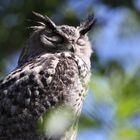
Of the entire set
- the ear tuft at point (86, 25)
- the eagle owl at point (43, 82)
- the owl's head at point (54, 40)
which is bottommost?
the eagle owl at point (43, 82)

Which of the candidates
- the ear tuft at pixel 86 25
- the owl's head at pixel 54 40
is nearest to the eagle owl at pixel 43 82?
the owl's head at pixel 54 40

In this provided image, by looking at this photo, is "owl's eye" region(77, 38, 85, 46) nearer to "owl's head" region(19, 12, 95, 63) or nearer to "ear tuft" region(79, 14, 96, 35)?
"owl's head" region(19, 12, 95, 63)

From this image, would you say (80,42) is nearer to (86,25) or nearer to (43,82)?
(86,25)

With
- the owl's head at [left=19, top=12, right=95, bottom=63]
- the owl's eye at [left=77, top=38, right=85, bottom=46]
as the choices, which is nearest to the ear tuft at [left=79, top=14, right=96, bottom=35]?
the owl's head at [left=19, top=12, right=95, bottom=63]

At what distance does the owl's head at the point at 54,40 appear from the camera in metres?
5.23

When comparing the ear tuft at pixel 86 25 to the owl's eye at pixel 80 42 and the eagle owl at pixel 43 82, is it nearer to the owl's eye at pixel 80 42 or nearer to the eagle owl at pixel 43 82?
the owl's eye at pixel 80 42

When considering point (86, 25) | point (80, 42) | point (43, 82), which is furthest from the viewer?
point (86, 25)

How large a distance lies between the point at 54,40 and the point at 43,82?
3.22 feet

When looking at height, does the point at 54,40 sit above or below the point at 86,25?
below

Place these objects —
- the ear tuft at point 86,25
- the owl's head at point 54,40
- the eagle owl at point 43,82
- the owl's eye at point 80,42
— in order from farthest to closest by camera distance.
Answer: the ear tuft at point 86,25, the owl's eye at point 80,42, the owl's head at point 54,40, the eagle owl at point 43,82

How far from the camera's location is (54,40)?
17.2 feet

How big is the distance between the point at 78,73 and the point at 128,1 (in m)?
1.30

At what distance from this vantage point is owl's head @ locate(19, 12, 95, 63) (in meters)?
5.23

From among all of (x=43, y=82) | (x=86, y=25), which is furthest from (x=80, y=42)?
(x=43, y=82)
